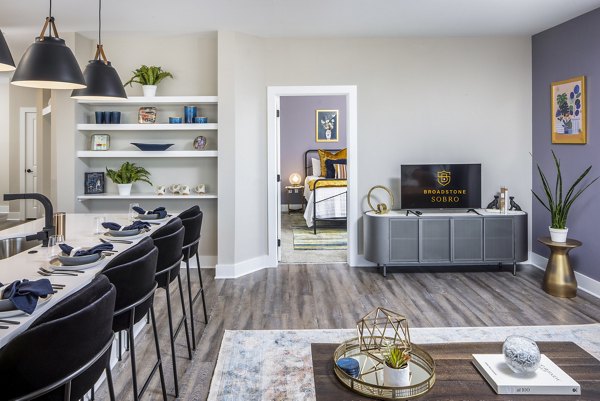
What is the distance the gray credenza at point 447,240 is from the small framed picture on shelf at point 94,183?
317cm

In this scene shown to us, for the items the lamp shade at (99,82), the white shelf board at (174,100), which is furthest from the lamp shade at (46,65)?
the white shelf board at (174,100)

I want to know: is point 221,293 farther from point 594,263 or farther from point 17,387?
point 594,263

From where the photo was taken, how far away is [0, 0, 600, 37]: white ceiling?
399 cm

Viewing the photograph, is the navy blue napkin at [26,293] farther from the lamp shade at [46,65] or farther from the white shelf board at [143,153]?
the white shelf board at [143,153]

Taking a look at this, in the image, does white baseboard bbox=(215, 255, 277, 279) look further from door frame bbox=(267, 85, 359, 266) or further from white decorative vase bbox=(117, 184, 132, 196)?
white decorative vase bbox=(117, 184, 132, 196)

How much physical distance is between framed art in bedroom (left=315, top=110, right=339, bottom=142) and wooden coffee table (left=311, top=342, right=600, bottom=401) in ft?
25.9

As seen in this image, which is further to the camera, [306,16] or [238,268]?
[238,268]

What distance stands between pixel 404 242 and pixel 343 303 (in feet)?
4.17

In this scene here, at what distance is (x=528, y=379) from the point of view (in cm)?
165

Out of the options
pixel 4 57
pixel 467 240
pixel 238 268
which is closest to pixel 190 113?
pixel 238 268

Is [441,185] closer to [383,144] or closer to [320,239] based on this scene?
[383,144]

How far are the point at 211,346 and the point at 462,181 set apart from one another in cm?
344

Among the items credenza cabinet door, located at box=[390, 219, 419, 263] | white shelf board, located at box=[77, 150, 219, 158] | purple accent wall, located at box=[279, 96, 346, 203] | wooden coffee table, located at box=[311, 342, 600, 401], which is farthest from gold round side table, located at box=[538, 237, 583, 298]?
purple accent wall, located at box=[279, 96, 346, 203]

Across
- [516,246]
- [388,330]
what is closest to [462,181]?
[516,246]
